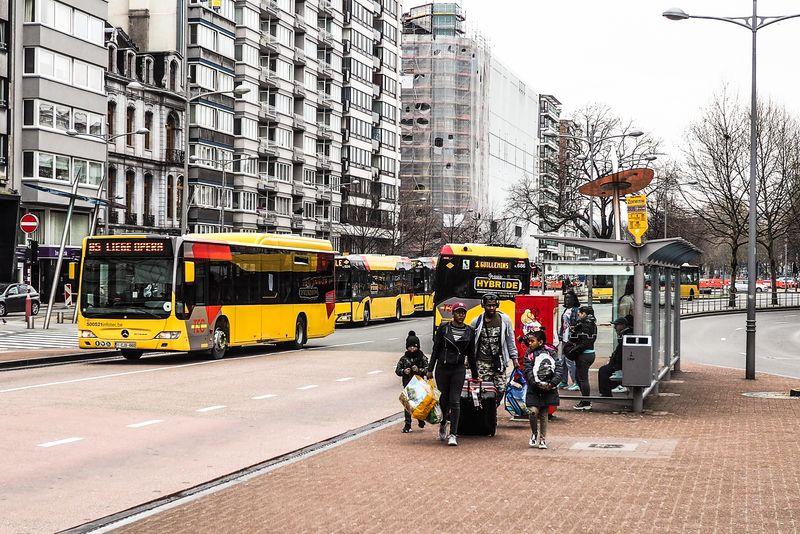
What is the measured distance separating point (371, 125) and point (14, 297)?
190 feet

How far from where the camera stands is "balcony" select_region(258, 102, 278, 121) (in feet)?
283

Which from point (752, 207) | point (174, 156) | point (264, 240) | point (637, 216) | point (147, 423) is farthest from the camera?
point (174, 156)

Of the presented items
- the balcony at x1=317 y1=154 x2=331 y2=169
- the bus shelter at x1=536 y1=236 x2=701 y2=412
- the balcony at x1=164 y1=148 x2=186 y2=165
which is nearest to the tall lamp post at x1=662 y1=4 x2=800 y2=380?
the bus shelter at x1=536 y1=236 x2=701 y2=412

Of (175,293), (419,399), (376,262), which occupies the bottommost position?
(419,399)

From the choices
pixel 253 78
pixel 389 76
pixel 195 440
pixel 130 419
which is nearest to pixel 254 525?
pixel 195 440

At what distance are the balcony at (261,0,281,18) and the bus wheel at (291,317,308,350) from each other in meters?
55.5

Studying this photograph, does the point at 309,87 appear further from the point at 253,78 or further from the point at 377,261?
the point at 377,261

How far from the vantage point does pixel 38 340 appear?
1393 inches

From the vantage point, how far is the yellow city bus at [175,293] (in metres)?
26.5

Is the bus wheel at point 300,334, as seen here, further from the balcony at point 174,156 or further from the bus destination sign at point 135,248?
the balcony at point 174,156

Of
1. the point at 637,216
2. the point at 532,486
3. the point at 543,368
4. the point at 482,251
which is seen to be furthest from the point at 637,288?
the point at 482,251

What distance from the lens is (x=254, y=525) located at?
888 centimetres

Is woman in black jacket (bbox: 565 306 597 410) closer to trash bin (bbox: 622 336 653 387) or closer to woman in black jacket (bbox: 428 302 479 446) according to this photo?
trash bin (bbox: 622 336 653 387)

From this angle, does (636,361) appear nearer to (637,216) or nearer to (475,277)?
(637,216)
